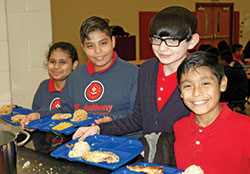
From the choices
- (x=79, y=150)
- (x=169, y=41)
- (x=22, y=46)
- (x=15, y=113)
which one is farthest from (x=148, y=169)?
(x=22, y=46)

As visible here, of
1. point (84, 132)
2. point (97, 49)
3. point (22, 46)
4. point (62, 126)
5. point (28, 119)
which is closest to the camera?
point (84, 132)

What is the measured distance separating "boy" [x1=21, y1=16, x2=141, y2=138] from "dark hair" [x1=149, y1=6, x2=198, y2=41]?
0.55 metres

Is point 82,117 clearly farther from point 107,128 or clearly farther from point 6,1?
point 6,1

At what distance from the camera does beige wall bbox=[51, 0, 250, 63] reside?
4.97 m

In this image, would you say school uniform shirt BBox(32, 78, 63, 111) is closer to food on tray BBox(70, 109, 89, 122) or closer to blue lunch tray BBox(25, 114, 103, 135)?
blue lunch tray BBox(25, 114, 103, 135)

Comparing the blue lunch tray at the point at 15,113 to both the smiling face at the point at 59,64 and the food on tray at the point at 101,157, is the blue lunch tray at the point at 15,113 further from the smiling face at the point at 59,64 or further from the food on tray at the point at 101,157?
the food on tray at the point at 101,157

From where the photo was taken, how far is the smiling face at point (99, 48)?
1.87 m

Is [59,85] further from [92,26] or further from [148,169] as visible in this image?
[148,169]

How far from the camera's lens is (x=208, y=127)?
1279mm

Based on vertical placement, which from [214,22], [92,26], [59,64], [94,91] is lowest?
[94,91]

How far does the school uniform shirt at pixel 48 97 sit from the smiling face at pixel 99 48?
1.62 feet

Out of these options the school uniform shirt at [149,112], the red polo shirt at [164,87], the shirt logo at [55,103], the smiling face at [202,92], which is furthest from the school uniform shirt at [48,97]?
the smiling face at [202,92]

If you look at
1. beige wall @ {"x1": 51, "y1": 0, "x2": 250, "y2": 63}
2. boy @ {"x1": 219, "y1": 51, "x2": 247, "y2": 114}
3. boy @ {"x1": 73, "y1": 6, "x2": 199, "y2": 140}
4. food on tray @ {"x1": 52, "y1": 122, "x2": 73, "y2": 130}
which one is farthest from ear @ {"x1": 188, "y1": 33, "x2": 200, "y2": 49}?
beige wall @ {"x1": 51, "y1": 0, "x2": 250, "y2": 63}

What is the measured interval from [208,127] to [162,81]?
341 mm
